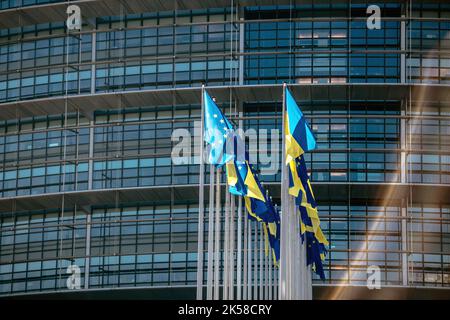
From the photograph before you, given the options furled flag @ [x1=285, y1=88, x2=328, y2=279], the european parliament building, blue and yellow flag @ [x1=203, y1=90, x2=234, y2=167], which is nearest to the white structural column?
the european parliament building

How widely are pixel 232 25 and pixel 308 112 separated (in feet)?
19.9

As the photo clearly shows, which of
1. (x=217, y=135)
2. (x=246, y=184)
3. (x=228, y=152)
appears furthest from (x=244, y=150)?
(x=217, y=135)

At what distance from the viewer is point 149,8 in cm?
6044

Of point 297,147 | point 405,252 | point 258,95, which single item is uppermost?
point 258,95

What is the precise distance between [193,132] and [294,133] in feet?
82.2

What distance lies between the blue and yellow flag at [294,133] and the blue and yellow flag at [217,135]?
1.84 metres

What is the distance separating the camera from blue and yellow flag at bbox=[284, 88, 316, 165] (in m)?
33.9

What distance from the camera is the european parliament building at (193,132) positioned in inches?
2258

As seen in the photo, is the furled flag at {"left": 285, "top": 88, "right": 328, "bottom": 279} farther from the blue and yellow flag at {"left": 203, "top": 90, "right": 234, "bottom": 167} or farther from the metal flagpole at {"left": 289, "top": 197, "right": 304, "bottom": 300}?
the blue and yellow flag at {"left": 203, "top": 90, "right": 234, "bottom": 167}

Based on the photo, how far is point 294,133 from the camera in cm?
3412

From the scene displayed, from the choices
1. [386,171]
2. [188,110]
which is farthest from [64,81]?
[386,171]

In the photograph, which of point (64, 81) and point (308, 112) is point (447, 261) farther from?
point (64, 81)

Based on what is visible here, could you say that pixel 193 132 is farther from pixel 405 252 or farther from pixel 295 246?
pixel 295 246

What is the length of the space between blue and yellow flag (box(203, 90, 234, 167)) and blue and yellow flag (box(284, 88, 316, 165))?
1843 millimetres
